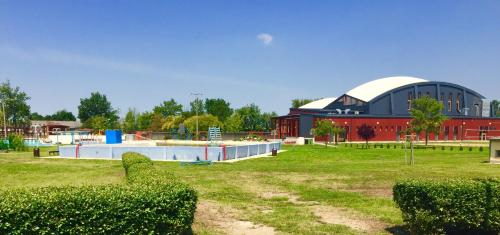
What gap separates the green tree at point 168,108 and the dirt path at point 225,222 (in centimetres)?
11526

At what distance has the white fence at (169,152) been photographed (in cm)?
3256

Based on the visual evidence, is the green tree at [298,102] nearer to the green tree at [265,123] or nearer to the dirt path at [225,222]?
the green tree at [265,123]

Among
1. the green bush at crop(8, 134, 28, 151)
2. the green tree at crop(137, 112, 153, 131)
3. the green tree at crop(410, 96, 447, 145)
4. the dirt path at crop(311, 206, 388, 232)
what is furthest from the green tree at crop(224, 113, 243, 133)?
the dirt path at crop(311, 206, 388, 232)

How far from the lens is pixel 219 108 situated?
12225cm

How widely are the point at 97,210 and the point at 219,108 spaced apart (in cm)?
11443

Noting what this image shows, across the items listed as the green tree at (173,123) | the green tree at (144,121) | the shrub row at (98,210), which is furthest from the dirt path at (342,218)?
the green tree at (144,121)

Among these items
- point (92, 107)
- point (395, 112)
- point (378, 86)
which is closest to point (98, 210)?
point (395, 112)

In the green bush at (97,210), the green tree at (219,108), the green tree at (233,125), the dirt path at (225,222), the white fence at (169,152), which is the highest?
the green tree at (219,108)

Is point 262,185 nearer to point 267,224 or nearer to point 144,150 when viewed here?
point 267,224

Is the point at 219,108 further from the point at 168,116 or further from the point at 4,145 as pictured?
the point at 4,145

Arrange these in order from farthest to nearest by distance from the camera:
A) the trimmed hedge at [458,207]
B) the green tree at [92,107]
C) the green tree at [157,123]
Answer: the green tree at [92,107], the green tree at [157,123], the trimmed hedge at [458,207]

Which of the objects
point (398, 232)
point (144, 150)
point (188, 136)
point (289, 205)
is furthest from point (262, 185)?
point (188, 136)

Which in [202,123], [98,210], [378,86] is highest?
[378,86]

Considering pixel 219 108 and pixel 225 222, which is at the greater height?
pixel 219 108
